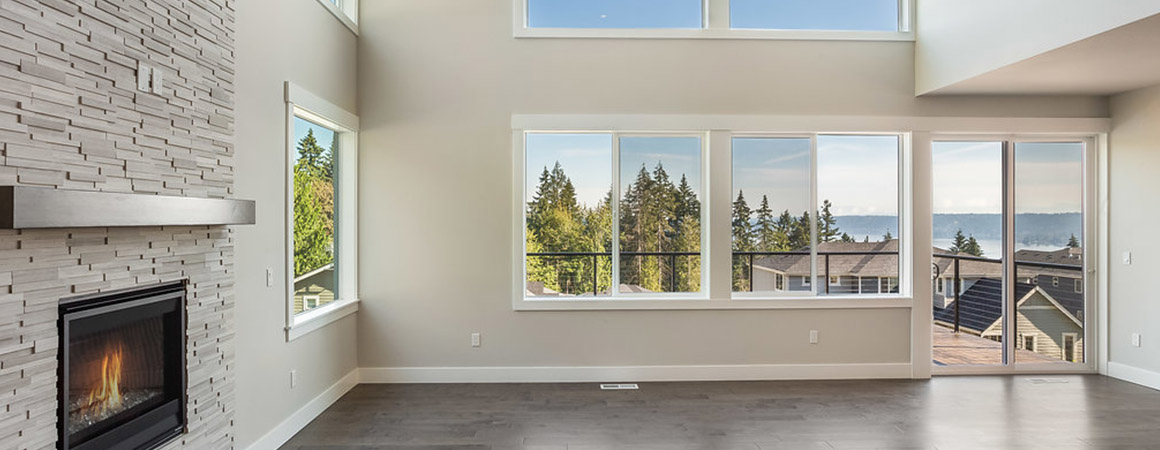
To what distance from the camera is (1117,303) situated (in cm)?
488

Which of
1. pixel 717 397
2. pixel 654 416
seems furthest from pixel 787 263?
pixel 654 416

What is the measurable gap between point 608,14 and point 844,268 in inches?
122

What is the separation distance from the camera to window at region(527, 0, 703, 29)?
16.0ft

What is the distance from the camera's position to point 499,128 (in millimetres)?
4789

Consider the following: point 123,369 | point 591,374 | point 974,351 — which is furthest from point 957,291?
point 123,369

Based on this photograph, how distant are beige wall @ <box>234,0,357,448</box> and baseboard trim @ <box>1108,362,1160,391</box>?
6.61 metres

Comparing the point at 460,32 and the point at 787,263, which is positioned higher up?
the point at 460,32

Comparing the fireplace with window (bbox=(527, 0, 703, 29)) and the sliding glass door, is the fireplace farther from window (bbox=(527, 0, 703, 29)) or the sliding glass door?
the sliding glass door

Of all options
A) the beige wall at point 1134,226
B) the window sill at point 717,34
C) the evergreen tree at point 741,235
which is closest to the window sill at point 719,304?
the evergreen tree at point 741,235

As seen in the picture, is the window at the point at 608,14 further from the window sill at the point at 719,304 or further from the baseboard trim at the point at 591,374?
the baseboard trim at the point at 591,374

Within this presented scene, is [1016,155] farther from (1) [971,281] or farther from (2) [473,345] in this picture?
(2) [473,345]

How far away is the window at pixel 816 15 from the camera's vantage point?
16.1 feet

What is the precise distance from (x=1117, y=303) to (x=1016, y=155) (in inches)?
60.1

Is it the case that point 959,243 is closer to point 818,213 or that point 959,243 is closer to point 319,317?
point 818,213
